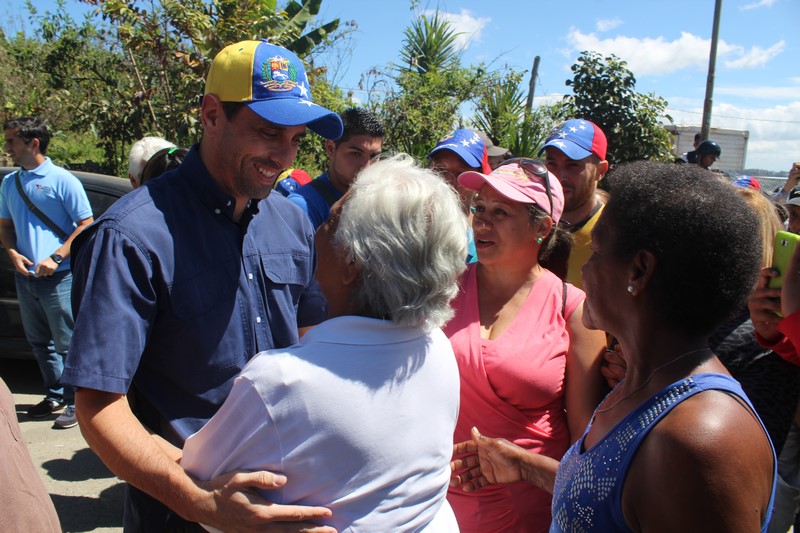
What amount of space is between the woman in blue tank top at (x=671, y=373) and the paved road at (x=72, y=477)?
3180 mm

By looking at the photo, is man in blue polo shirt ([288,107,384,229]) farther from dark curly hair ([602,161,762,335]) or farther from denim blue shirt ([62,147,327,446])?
dark curly hair ([602,161,762,335])

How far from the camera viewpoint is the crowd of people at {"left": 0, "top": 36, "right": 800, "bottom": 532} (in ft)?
3.85

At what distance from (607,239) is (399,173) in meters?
0.51

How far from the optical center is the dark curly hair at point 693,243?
3.84 feet

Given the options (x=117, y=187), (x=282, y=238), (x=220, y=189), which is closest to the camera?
(x=220, y=189)

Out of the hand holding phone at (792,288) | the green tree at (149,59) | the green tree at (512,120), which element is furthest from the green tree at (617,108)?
the hand holding phone at (792,288)

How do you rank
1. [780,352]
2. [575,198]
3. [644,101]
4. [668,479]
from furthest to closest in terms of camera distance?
[644,101] → [575,198] → [780,352] → [668,479]

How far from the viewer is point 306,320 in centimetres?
215

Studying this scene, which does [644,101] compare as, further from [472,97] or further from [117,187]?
[117,187]

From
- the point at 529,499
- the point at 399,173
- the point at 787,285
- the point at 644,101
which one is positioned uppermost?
the point at 644,101

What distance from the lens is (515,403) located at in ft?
6.74

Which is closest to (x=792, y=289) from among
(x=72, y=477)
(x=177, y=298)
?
(x=177, y=298)

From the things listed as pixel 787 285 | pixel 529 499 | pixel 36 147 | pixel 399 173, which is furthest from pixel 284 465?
pixel 36 147

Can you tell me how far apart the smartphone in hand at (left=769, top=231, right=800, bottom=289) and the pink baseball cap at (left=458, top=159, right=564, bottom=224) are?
773 mm
